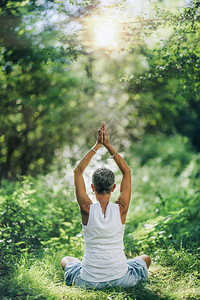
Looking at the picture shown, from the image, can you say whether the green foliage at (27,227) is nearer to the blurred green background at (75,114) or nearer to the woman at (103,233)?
the blurred green background at (75,114)

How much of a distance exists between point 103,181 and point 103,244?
50 cm

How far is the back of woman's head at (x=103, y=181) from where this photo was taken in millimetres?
2596

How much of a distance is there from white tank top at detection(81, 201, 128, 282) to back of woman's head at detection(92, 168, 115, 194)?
119 millimetres

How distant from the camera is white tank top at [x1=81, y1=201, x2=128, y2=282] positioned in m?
2.59

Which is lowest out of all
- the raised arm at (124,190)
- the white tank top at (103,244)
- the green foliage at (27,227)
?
the green foliage at (27,227)

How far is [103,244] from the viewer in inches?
103

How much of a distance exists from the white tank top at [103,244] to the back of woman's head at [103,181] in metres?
0.12

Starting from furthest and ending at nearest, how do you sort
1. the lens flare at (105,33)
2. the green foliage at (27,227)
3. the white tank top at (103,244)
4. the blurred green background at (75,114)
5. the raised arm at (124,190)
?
the lens flare at (105,33) < the green foliage at (27,227) < the blurred green background at (75,114) < the raised arm at (124,190) < the white tank top at (103,244)

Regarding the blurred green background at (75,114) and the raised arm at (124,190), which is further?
the blurred green background at (75,114)

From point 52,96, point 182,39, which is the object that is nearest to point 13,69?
point 52,96

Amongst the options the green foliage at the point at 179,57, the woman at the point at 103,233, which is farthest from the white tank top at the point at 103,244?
the green foliage at the point at 179,57

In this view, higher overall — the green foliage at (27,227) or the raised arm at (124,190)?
the raised arm at (124,190)

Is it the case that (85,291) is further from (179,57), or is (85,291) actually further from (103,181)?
(179,57)

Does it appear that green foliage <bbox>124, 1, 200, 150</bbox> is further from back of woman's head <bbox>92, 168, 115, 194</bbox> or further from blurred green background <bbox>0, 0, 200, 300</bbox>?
back of woman's head <bbox>92, 168, 115, 194</bbox>
